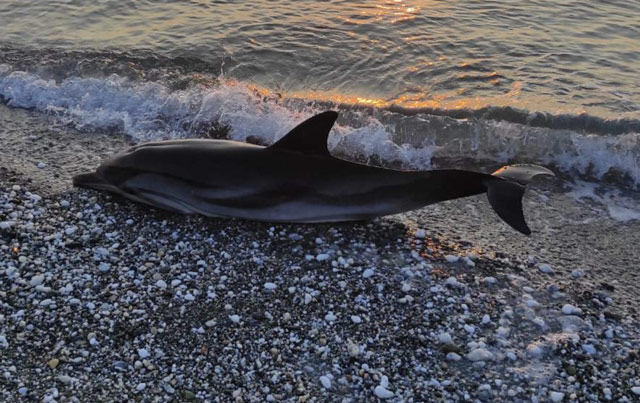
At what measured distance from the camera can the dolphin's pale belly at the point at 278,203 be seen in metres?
5.91

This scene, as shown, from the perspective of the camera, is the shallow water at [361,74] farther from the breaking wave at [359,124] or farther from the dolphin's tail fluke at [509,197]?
the dolphin's tail fluke at [509,197]

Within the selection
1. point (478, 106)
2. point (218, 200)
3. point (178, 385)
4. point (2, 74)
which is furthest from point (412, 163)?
point (2, 74)

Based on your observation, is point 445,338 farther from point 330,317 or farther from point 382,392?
point 330,317

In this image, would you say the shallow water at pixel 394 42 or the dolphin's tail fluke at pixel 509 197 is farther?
the shallow water at pixel 394 42

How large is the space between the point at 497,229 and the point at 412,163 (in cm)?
209

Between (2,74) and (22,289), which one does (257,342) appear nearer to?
(22,289)

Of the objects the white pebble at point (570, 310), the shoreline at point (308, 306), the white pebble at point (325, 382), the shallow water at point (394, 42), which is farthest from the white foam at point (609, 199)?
the white pebble at point (325, 382)

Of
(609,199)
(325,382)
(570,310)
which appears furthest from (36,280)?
(609,199)

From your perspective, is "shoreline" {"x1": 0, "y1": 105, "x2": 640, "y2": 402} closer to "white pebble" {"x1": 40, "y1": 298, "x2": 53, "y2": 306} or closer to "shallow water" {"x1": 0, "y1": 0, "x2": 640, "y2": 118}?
"white pebble" {"x1": 40, "y1": 298, "x2": 53, "y2": 306}

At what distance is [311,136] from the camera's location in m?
5.83

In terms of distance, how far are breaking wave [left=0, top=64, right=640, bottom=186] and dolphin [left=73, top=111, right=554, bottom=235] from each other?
90.0 inches

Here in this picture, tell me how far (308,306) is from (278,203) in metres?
1.34

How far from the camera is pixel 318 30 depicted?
459 inches

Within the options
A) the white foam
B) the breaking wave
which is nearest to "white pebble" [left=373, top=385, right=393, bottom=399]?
the white foam
